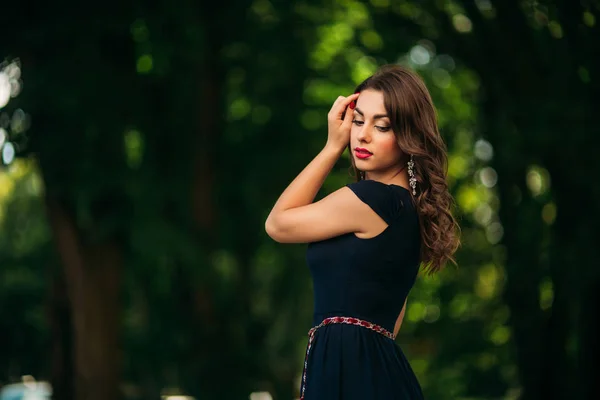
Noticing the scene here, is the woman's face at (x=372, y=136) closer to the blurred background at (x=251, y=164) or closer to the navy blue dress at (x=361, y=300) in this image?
the navy blue dress at (x=361, y=300)

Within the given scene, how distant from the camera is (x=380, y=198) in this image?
3.26m

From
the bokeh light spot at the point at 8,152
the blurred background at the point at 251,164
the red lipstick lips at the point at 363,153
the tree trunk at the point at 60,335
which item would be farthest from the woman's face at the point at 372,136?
the tree trunk at the point at 60,335

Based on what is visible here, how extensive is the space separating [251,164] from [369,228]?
445 inches

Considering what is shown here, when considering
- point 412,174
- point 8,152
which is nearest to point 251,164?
point 8,152

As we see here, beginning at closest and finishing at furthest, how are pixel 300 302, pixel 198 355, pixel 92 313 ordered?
pixel 92 313 < pixel 198 355 < pixel 300 302

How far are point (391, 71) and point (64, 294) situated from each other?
12054 mm

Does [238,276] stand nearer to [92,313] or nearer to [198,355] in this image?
[198,355]

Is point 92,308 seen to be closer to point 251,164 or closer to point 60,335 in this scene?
point 60,335

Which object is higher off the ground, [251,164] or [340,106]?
[251,164]

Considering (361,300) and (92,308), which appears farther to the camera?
(92,308)

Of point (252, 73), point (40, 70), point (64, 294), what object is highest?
point (252, 73)

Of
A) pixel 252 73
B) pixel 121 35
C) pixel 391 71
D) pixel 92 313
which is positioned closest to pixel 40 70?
pixel 121 35

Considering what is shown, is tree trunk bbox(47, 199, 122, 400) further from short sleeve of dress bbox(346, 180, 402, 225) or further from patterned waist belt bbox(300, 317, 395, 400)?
short sleeve of dress bbox(346, 180, 402, 225)

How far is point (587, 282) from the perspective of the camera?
9172 millimetres
